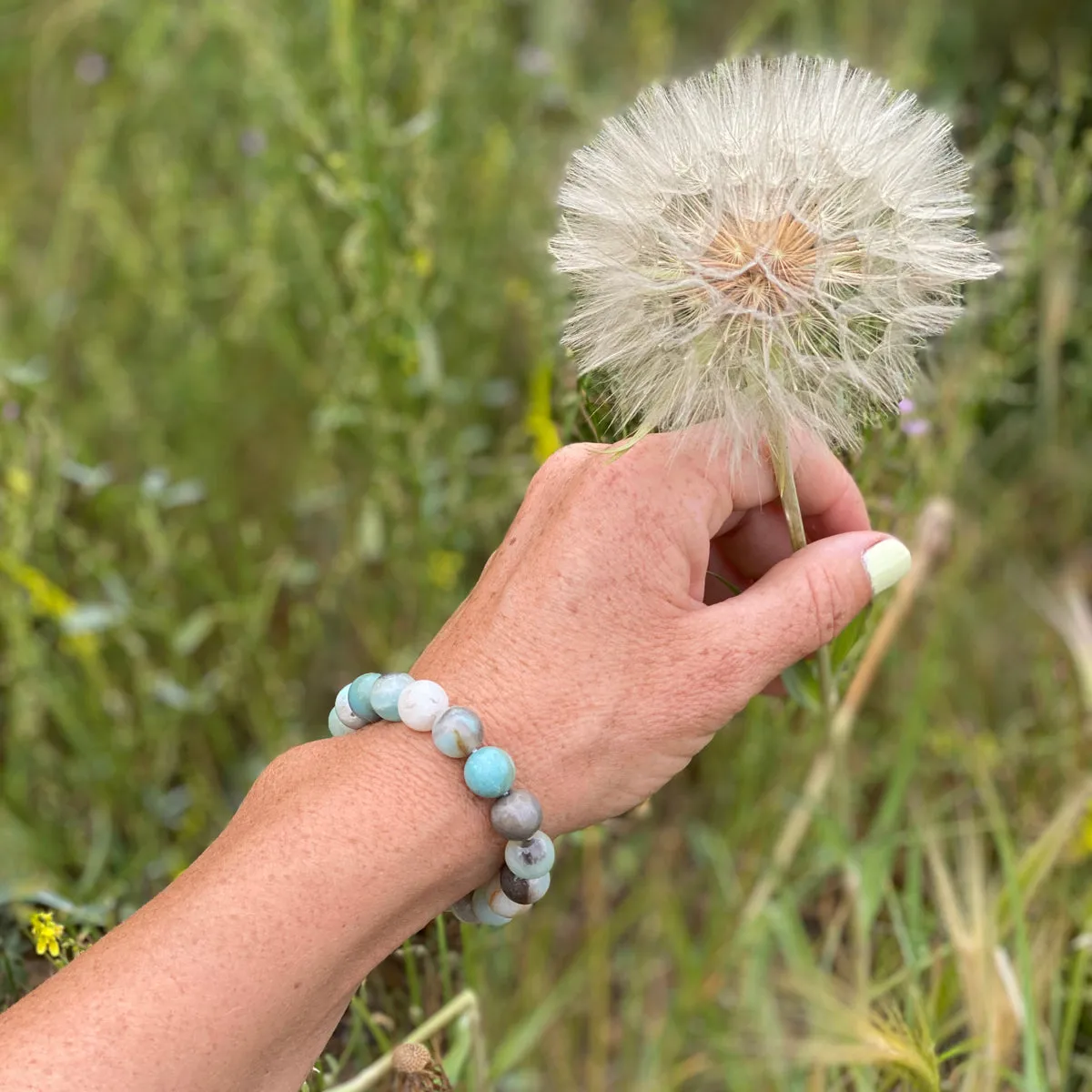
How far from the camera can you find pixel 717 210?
94 cm

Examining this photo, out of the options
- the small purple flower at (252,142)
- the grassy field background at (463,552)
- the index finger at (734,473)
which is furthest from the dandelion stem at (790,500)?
the small purple flower at (252,142)

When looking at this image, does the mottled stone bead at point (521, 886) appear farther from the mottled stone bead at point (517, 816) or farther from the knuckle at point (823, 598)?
the knuckle at point (823, 598)

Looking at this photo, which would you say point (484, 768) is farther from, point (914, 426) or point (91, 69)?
point (91, 69)

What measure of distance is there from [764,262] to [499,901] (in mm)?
645

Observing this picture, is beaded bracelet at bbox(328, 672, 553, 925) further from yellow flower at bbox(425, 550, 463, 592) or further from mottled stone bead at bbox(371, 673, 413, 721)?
yellow flower at bbox(425, 550, 463, 592)

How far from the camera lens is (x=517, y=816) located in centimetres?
93

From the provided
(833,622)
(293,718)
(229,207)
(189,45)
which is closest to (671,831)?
(293,718)

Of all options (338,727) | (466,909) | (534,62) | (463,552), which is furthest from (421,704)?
(534,62)

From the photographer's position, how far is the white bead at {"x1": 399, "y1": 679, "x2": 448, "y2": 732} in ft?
3.18

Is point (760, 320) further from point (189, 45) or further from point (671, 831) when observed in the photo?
point (189, 45)

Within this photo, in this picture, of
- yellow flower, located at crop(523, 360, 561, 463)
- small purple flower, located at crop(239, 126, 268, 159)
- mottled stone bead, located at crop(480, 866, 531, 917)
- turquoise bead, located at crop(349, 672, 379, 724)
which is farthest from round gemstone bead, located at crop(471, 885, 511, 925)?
small purple flower, located at crop(239, 126, 268, 159)

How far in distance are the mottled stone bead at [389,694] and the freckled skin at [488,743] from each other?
0.02 m

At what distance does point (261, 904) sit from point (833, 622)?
594 millimetres

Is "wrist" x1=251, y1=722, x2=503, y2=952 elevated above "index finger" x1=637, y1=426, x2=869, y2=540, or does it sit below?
below
